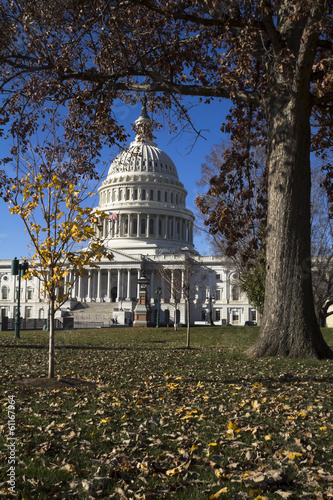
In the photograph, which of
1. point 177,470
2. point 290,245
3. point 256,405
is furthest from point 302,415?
point 290,245

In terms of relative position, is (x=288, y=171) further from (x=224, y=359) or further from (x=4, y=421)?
(x=4, y=421)

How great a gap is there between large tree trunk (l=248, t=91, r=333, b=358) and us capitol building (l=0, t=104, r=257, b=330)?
71.9 meters

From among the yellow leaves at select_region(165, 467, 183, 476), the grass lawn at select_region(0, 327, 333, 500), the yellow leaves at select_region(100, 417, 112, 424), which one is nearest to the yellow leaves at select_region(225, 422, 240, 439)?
the grass lawn at select_region(0, 327, 333, 500)

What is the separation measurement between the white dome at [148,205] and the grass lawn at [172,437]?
3856 inches

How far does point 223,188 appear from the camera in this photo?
1659 cm

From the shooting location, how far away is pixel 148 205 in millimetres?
112875

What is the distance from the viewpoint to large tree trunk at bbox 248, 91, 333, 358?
475 inches

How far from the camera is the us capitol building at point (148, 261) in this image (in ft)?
322

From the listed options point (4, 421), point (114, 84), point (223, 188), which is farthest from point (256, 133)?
point (4, 421)

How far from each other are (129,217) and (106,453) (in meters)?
108

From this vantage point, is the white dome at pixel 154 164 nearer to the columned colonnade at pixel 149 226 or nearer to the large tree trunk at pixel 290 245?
the columned colonnade at pixel 149 226

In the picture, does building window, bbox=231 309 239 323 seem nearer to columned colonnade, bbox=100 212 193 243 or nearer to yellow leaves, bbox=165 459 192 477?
columned colonnade, bbox=100 212 193 243

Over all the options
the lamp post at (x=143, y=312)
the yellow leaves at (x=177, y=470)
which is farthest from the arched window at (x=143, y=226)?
the yellow leaves at (x=177, y=470)

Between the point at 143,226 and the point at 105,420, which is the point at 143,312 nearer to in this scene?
the point at 105,420
